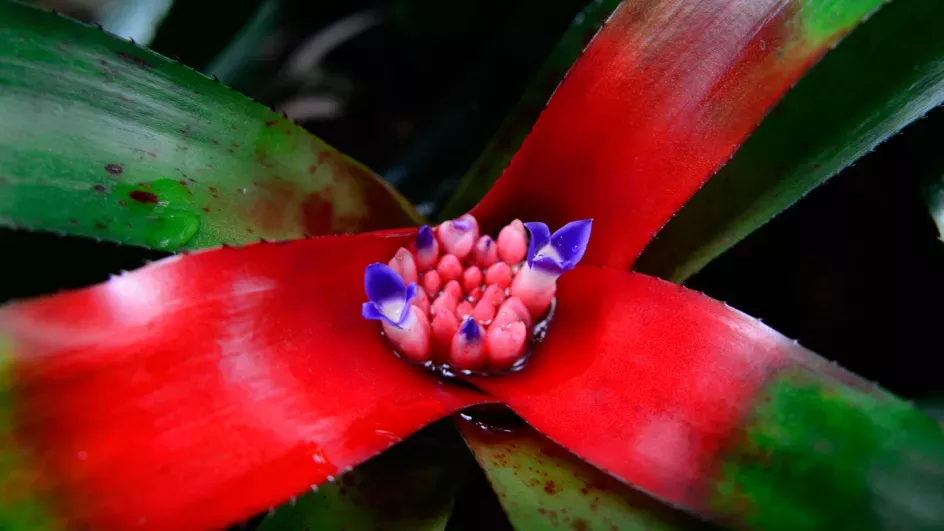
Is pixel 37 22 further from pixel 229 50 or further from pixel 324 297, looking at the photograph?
pixel 229 50

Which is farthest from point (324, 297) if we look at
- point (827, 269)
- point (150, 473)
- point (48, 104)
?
point (827, 269)

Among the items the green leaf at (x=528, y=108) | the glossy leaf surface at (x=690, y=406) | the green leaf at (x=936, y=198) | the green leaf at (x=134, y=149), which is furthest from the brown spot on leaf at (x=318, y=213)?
the green leaf at (x=936, y=198)

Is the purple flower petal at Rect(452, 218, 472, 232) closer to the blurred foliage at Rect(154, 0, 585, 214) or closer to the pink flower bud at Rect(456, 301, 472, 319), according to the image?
the pink flower bud at Rect(456, 301, 472, 319)

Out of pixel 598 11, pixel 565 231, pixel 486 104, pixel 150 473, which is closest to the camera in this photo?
pixel 150 473

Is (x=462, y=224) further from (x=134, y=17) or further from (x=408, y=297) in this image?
(x=134, y=17)

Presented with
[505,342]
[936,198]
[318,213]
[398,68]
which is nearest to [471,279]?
[505,342]

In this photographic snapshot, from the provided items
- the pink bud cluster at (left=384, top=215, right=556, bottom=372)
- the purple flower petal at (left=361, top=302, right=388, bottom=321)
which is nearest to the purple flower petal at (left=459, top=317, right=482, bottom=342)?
the pink bud cluster at (left=384, top=215, right=556, bottom=372)
